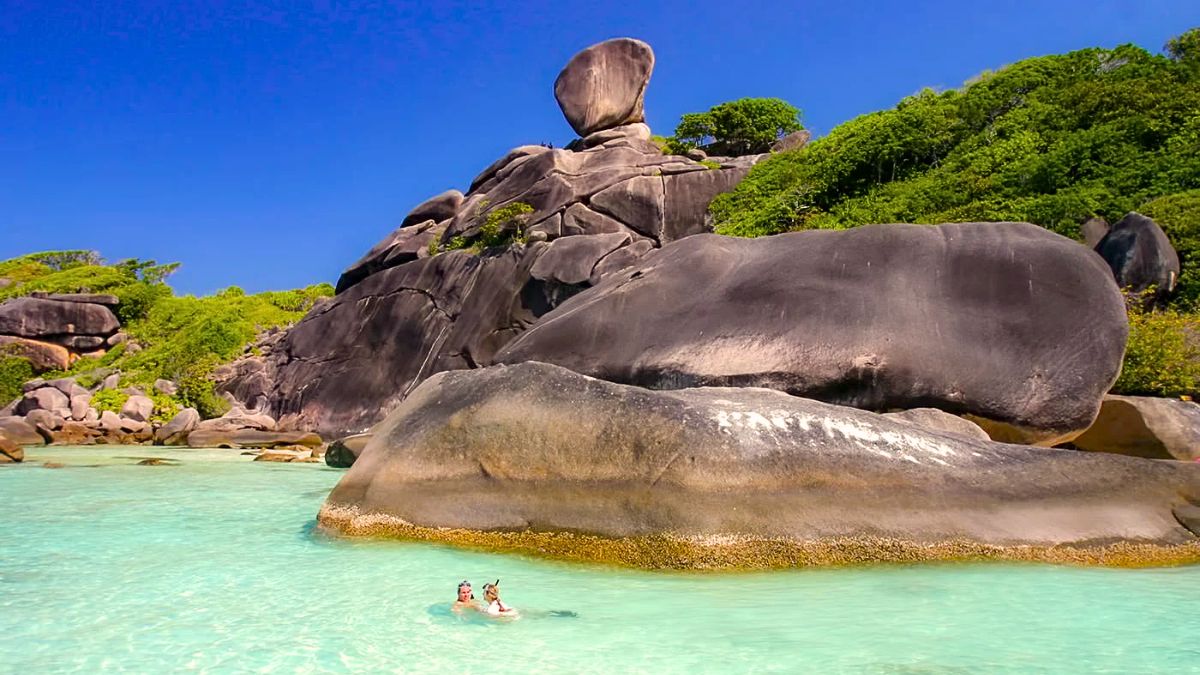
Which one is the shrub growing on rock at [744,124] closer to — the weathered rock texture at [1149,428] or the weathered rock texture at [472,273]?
the weathered rock texture at [472,273]

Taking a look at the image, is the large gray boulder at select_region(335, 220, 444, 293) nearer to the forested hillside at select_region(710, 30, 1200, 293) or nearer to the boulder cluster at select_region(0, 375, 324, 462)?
the boulder cluster at select_region(0, 375, 324, 462)

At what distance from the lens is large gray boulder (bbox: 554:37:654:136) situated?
103ft

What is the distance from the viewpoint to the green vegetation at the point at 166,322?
29328 mm

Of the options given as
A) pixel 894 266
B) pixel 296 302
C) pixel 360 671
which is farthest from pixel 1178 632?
pixel 296 302

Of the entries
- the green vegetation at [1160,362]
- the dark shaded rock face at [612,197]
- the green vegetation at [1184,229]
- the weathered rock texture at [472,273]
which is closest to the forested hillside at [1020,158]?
the green vegetation at [1184,229]

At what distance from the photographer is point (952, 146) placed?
21.5 metres

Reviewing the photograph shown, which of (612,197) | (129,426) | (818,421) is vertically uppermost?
(612,197)

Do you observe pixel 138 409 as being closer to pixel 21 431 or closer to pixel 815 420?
pixel 21 431

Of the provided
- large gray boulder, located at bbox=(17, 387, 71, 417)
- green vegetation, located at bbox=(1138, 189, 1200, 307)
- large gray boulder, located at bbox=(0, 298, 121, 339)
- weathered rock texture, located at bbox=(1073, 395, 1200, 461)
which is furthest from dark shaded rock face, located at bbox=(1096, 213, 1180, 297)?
large gray boulder, located at bbox=(0, 298, 121, 339)

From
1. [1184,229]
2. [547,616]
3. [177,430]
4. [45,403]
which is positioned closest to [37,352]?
[45,403]

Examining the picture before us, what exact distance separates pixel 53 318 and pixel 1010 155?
38637 mm

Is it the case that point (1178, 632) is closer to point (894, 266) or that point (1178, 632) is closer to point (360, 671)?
point (360, 671)

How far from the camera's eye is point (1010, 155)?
19.4 metres

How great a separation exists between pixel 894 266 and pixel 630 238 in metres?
11.8
